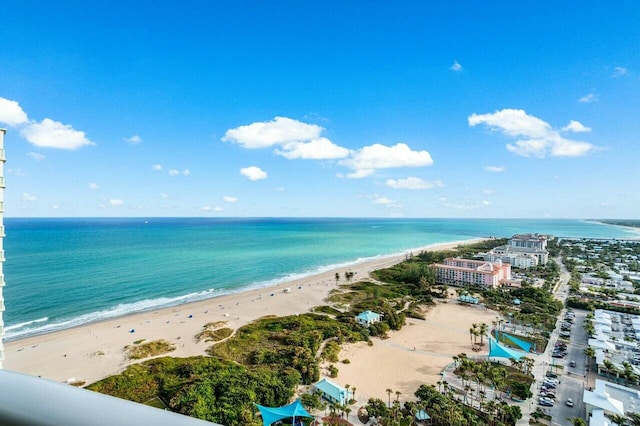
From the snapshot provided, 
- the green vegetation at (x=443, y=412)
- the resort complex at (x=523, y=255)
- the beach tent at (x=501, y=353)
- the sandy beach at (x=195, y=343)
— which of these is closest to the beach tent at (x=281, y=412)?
the green vegetation at (x=443, y=412)

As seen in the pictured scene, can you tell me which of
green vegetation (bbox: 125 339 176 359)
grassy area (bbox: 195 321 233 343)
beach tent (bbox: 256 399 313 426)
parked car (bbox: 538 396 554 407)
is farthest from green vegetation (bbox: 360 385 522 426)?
green vegetation (bbox: 125 339 176 359)

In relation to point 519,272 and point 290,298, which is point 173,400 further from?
point 519,272

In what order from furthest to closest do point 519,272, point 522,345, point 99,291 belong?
point 519,272 < point 99,291 < point 522,345

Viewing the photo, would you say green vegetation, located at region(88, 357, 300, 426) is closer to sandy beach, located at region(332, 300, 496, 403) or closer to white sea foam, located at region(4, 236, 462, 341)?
sandy beach, located at region(332, 300, 496, 403)

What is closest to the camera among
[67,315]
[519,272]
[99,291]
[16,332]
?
[16,332]

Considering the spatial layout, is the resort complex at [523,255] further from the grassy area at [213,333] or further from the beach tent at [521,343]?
the grassy area at [213,333]

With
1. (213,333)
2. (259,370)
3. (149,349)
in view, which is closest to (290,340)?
(259,370)

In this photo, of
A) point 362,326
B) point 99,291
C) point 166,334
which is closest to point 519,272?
Answer: point 362,326
